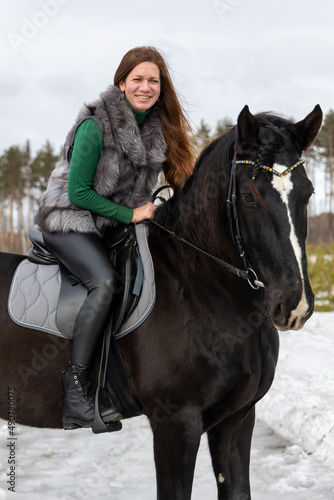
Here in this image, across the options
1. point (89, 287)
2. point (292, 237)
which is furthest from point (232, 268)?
point (89, 287)

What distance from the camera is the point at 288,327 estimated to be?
7.56 ft

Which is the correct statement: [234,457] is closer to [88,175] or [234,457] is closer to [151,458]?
[88,175]

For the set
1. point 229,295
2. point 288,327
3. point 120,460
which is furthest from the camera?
point 120,460

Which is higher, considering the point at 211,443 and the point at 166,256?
the point at 166,256

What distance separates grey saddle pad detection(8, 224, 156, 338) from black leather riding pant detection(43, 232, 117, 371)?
11cm

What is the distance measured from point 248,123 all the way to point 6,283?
1745 millimetres

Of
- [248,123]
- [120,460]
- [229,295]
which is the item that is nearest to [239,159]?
[248,123]

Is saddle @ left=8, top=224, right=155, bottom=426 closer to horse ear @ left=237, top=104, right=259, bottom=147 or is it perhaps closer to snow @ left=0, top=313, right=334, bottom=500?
horse ear @ left=237, top=104, right=259, bottom=147

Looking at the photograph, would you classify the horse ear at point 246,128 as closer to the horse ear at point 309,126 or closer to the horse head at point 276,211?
the horse head at point 276,211

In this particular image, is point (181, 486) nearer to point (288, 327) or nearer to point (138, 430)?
point (288, 327)

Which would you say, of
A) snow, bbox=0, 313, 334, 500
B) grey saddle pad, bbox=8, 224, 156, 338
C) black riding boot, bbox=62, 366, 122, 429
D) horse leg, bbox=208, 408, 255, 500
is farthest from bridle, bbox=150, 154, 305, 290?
snow, bbox=0, 313, 334, 500

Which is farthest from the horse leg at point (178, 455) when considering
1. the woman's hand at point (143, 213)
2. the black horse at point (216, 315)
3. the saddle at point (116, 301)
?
the woman's hand at point (143, 213)

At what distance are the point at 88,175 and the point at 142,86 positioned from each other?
651 millimetres

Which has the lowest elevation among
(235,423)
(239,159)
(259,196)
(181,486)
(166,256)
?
(181,486)
